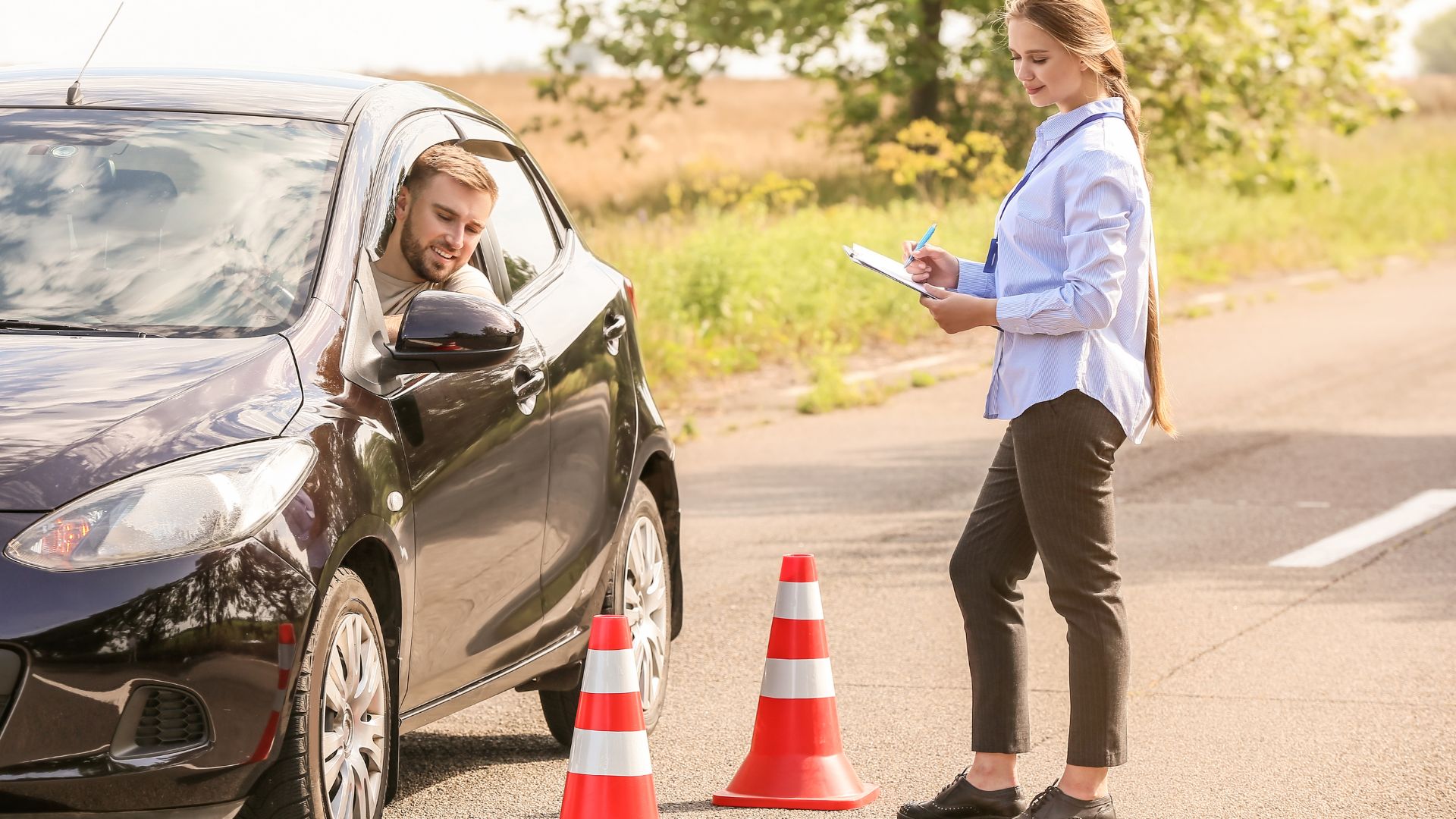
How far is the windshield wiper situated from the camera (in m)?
4.33

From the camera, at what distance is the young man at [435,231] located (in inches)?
195

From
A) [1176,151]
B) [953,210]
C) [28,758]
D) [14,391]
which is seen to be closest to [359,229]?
[14,391]

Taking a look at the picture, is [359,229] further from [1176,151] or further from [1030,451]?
[1176,151]

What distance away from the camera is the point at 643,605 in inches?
233

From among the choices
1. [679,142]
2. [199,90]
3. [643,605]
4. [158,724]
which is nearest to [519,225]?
[199,90]

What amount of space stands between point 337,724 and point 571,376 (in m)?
1.48

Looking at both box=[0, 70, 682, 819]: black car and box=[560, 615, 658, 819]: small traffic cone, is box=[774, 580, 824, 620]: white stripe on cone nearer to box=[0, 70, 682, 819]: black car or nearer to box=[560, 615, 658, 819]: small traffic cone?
box=[0, 70, 682, 819]: black car

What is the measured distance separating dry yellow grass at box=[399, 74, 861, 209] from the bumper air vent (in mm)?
11738

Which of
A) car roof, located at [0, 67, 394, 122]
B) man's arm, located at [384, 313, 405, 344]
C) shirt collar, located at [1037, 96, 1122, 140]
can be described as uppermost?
car roof, located at [0, 67, 394, 122]

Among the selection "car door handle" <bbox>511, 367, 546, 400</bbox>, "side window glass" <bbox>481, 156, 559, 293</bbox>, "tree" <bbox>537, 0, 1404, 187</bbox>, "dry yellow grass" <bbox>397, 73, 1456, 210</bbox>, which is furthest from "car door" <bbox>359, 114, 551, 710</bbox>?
"tree" <bbox>537, 0, 1404, 187</bbox>

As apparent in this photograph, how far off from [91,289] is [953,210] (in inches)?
624

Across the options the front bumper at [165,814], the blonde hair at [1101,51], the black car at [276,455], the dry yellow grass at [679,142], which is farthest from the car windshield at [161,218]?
the dry yellow grass at [679,142]

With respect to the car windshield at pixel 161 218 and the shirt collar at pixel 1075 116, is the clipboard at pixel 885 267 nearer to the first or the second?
the shirt collar at pixel 1075 116

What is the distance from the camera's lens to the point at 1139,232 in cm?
460
